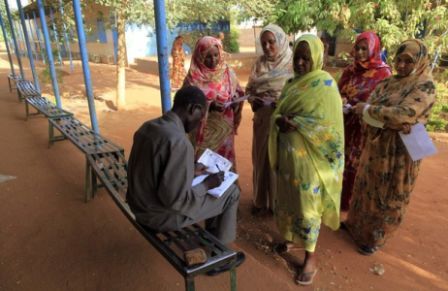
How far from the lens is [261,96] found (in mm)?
3047

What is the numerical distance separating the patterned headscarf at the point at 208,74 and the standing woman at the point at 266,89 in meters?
0.29

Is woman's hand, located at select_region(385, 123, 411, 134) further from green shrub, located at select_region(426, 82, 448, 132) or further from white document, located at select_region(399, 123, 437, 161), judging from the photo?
green shrub, located at select_region(426, 82, 448, 132)

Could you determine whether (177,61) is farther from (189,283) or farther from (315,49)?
(189,283)

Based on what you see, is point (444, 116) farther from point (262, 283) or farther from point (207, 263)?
point (207, 263)

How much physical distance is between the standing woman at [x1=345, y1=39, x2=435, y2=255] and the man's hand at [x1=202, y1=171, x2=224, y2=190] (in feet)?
4.02

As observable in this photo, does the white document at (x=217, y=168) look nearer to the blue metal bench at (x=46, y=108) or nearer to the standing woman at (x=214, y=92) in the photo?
the standing woman at (x=214, y=92)

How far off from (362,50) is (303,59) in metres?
0.85

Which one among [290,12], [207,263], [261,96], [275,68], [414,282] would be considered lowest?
[414,282]

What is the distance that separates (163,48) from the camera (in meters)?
2.46

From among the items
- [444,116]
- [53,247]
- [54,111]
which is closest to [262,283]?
[53,247]

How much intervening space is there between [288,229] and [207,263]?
35.9 inches

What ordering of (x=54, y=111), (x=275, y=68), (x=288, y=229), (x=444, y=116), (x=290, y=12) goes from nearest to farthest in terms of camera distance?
(x=288, y=229), (x=275, y=68), (x=54, y=111), (x=444, y=116), (x=290, y=12)

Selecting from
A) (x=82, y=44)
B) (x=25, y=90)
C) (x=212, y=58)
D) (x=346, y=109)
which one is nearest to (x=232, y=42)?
(x=25, y=90)

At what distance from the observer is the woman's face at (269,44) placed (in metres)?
2.83
